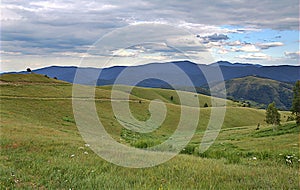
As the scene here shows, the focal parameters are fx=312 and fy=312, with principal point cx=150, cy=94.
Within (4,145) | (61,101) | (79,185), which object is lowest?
(61,101)

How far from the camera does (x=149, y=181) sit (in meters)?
9.05

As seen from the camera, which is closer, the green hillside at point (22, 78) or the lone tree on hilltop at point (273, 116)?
the lone tree on hilltop at point (273, 116)

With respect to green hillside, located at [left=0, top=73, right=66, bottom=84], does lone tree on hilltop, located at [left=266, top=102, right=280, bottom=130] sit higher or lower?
lower

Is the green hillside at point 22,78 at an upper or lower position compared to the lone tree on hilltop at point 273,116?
upper

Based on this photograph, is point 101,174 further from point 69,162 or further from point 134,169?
point 69,162

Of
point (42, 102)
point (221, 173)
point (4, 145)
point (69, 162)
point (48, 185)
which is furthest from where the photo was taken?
point (42, 102)

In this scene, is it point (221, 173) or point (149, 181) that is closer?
point (149, 181)

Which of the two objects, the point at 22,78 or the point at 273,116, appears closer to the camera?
the point at 273,116

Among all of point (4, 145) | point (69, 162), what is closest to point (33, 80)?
point (4, 145)

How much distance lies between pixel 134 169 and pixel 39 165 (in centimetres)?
328

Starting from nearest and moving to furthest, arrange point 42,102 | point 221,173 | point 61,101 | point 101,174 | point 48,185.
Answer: point 48,185, point 101,174, point 221,173, point 42,102, point 61,101

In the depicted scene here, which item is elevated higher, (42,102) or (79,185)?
(79,185)

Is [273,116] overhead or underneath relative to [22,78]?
underneath

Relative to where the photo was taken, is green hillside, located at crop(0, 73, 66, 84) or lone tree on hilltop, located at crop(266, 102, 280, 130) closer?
lone tree on hilltop, located at crop(266, 102, 280, 130)
